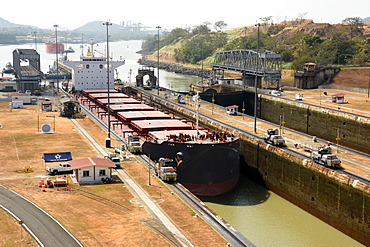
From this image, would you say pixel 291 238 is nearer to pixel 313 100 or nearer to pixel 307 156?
pixel 307 156

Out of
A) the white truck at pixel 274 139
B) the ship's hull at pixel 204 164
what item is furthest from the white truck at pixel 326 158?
the ship's hull at pixel 204 164

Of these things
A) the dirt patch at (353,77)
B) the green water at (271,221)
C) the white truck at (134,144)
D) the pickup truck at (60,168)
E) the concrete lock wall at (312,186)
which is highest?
the dirt patch at (353,77)

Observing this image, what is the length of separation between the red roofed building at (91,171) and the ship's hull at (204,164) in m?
7.32

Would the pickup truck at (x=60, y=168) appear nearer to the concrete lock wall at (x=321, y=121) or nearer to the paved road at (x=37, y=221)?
the paved road at (x=37, y=221)

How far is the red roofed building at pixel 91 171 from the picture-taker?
1886 inches

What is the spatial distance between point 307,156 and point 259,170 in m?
8.38

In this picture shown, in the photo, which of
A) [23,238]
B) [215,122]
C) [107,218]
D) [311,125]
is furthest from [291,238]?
[311,125]

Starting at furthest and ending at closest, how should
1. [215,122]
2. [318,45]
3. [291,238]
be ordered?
[318,45] → [215,122] → [291,238]

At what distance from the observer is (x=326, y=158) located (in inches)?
2034

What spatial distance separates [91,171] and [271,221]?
1800 centimetres

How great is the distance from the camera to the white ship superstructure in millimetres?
111812

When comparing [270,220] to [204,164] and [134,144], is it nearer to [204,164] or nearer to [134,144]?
[204,164]

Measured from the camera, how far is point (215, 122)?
252 feet

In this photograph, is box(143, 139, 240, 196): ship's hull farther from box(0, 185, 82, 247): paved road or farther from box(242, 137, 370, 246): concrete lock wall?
box(0, 185, 82, 247): paved road
